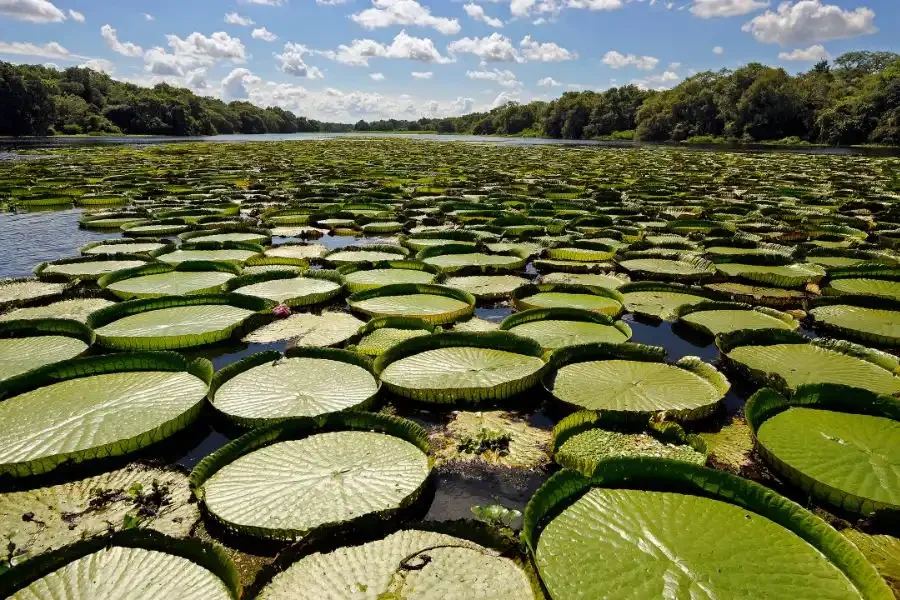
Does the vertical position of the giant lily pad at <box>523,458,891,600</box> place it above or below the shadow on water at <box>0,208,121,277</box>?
above

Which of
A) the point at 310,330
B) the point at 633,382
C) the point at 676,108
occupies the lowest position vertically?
the point at 310,330

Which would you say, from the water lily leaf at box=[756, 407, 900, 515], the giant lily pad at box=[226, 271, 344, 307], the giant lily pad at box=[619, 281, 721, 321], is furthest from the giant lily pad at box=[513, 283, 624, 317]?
the water lily leaf at box=[756, 407, 900, 515]

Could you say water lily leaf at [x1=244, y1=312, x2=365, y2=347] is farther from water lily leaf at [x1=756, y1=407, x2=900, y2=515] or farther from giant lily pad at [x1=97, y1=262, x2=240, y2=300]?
water lily leaf at [x1=756, y1=407, x2=900, y2=515]

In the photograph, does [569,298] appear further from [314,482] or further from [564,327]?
[314,482]

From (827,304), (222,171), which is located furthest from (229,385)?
(222,171)

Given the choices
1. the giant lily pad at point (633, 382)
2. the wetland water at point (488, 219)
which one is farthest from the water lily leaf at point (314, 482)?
the giant lily pad at point (633, 382)

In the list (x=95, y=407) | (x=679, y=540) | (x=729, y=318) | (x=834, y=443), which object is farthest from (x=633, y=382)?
(x=95, y=407)

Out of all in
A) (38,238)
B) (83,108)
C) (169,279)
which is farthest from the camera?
(83,108)
